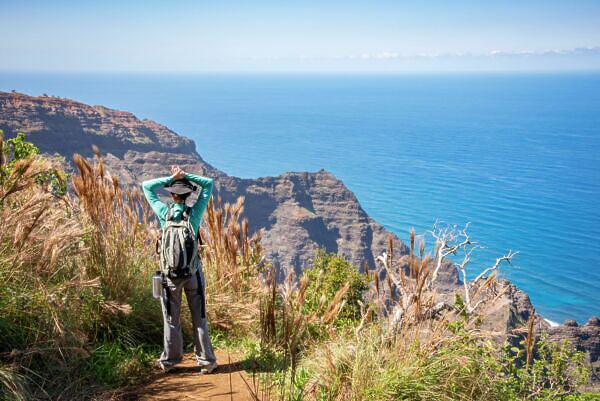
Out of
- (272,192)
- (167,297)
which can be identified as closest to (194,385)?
(167,297)

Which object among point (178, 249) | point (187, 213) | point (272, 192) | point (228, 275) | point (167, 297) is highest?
point (187, 213)

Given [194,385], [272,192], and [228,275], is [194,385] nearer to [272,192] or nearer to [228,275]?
[228,275]

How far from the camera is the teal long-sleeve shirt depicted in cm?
393

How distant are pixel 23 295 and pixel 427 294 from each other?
2.76 meters

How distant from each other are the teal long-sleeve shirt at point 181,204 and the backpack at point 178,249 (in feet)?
0.28

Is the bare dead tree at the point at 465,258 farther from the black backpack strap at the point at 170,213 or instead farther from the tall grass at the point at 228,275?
the black backpack strap at the point at 170,213

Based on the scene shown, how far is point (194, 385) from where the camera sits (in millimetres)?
3619

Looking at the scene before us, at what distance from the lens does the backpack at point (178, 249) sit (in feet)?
12.2

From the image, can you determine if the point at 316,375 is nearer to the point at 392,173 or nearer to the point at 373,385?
the point at 373,385

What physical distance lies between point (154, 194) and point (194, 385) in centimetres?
165

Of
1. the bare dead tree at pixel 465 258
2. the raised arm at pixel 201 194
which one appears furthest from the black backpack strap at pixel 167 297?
the bare dead tree at pixel 465 258

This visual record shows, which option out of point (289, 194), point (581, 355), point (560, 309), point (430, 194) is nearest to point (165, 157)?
point (289, 194)

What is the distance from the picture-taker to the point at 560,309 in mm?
81750

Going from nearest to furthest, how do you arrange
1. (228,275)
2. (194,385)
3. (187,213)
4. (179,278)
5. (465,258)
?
(194,385) < (179,278) < (187,213) < (228,275) < (465,258)
